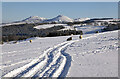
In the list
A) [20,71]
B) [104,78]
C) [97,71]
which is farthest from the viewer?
[20,71]

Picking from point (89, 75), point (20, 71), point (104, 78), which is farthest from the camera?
point (20, 71)

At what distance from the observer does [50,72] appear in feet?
21.3

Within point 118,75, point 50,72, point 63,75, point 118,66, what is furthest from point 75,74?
point 118,66

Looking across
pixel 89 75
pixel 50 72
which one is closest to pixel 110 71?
pixel 89 75

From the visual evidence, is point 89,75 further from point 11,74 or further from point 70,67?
point 11,74

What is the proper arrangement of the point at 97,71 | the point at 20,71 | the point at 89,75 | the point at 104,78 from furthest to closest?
the point at 20,71 < the point at 97,71 < the point at 89,75 < the point at 104,78

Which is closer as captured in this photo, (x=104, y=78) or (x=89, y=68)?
(x=104, y=78)

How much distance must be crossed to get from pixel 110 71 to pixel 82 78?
47.9 inches

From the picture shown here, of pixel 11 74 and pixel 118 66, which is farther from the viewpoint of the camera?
pixel 118 66

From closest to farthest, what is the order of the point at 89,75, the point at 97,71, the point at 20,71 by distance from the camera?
the point at 89,75
the point at 97,71
the point at 20,71

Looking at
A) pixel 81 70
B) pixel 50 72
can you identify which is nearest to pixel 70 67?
pixel 81 70

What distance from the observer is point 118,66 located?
7.10 m

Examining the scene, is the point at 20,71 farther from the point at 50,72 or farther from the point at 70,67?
the point at 70,67

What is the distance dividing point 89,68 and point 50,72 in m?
1.52
